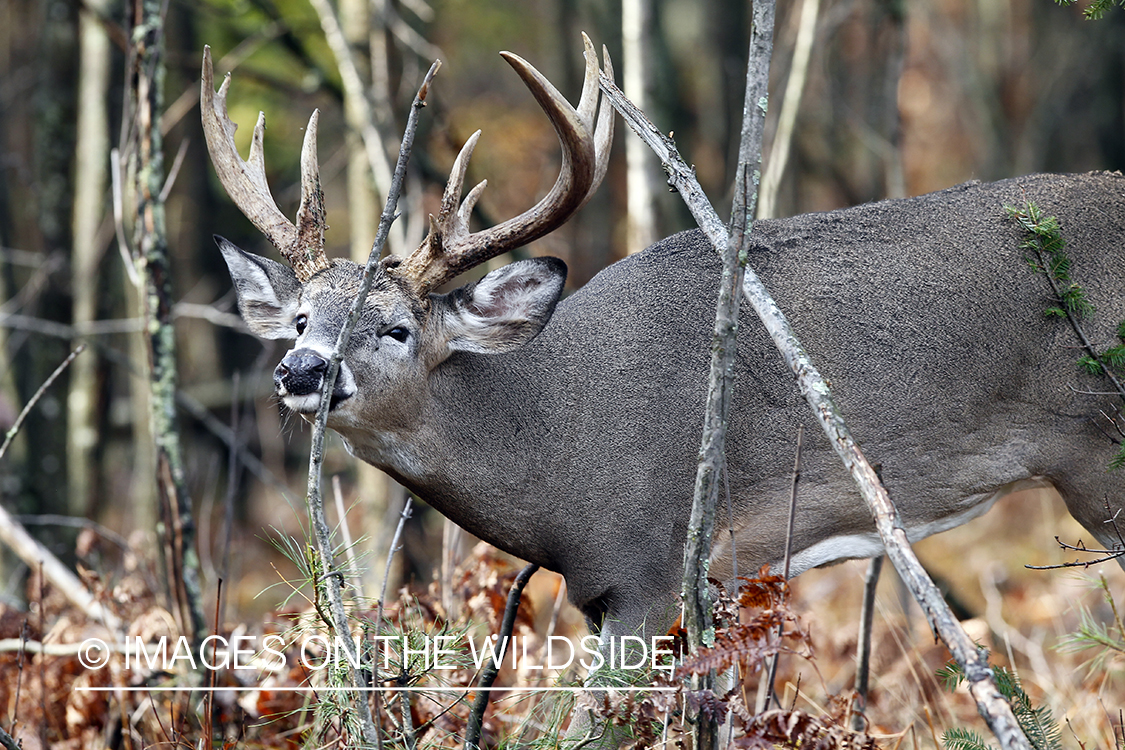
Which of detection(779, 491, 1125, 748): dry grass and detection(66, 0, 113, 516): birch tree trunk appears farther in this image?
detection(66, 0, 113, 516): birch tree trunk

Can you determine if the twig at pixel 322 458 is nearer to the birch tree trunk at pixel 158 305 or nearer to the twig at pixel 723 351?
the twig at pixel 723 351

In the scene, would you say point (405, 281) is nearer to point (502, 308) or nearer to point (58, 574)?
point (502, 308)

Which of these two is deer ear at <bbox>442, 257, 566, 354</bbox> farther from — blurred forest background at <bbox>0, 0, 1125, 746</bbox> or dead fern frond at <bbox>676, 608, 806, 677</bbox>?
dead fern frond at <bbox>676, 608, 806, 677</bbox>

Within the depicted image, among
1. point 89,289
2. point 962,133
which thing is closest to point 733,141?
point 89,289

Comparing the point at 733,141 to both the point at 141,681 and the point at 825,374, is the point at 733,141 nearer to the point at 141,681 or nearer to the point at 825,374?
the point at 825,374

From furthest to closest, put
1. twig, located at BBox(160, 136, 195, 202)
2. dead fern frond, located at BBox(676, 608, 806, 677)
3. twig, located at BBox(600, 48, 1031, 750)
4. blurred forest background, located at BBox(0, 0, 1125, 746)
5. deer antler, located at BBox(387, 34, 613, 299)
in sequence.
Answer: blurred forest background, located at BBox(0, 0, 1125, 746) < twig, located at BBox(160, 136, 195, 202) < deer antler, located at BBox(387, 34, 613, 299) < dead fern frond, located at BBox(676, 608, 806, 677) < twig, located at BBox(600, 48, 1031, 750)

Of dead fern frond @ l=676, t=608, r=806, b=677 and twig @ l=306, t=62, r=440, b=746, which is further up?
twig @ l=306, t=62, r=440, b=746

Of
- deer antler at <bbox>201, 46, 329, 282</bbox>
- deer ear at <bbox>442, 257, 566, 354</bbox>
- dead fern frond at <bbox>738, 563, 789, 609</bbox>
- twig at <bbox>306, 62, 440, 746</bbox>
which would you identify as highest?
deer antler at <bbox>201, 46, 329, 282</bbox>

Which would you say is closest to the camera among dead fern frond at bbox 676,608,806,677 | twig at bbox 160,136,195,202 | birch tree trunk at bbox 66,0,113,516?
dead fern frond at bbox 676,608,806,677

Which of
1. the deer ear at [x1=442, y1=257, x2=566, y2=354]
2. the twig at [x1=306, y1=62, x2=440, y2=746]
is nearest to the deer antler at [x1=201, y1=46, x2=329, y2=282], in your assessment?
the deer ear at [x1=442, y1=257, x2=566, y2=354]

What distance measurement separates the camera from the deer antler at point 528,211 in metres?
4.04

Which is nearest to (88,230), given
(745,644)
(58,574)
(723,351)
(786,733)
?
(58,574)

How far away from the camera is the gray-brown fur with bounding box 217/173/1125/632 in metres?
4.50

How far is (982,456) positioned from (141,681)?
392cm
